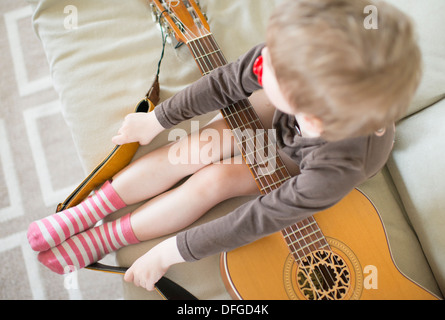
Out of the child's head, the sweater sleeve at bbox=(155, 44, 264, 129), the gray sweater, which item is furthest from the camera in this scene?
the sweater sleeve at bbox=(155, 44, 264, 129)

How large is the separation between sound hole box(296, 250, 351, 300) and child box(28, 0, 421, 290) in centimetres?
14

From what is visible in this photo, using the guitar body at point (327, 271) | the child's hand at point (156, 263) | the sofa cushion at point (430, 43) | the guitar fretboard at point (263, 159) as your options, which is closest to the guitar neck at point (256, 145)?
the guitar fretboard at point (263, 159)

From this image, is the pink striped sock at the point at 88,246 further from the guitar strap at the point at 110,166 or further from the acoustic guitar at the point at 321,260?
the acoustic guitar at the point at 321,260

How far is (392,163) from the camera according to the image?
85 centimetres

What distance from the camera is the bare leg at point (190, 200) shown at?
0.79 metres

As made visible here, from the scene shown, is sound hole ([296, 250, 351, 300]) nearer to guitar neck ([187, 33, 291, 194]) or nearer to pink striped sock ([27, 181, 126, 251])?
guitar neck ([187, 33, 291, 194])

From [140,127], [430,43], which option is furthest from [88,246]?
[430,43]

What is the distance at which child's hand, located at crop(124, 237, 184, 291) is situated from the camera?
0.74 m

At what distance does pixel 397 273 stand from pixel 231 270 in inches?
14.6

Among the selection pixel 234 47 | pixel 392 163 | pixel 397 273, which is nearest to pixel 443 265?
pixel 397 273

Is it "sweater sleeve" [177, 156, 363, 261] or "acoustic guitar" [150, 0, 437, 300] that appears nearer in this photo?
"sweater sleeve" [177, 156, 363, 261]

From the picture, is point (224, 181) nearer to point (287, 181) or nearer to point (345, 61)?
point (287, 181)

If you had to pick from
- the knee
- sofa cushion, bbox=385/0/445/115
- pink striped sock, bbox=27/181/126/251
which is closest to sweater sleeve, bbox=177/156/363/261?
the knee

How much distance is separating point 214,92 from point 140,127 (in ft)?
0.68
